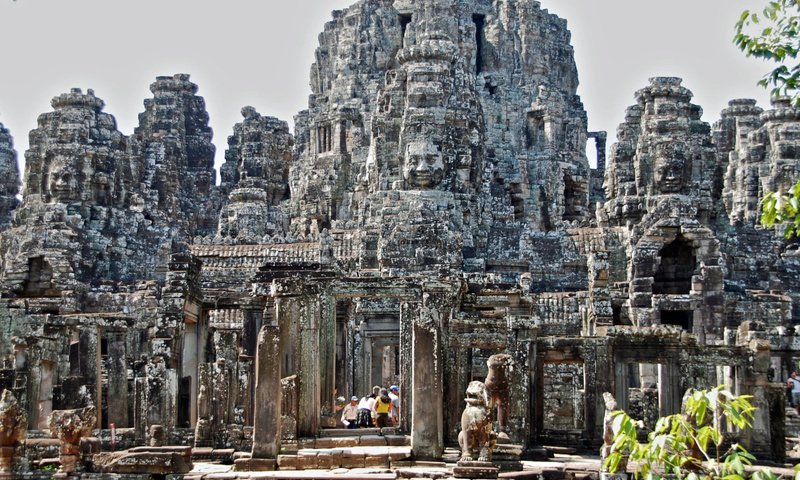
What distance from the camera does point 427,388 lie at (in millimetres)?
24656

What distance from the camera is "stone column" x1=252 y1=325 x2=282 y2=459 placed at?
24.3m

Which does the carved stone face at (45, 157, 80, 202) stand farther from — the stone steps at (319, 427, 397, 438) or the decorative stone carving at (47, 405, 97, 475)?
the decorative stone carving at (47, 405, 97, 475)

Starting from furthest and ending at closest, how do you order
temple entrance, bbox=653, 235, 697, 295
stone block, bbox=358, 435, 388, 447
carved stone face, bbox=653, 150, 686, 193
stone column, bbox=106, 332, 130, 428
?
carved stone face, bbox=653, 150, 686, 193, temple entrance, bbox=653, 235, 697, 295, stone column, bbox=106, 332, 130, 428, stone block, bbox=358, 435, 388, 447

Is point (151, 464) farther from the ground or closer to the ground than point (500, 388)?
closer to the ground

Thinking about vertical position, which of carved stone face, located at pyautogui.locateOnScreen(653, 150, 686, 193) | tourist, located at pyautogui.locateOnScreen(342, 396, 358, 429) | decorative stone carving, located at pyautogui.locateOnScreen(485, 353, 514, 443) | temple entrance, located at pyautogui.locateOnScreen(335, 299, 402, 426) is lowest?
tourist, located at pyautogui.locateOnScreen(342, 396, 358, 429)

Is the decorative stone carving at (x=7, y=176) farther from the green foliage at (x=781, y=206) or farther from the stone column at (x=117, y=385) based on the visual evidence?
the green foliage at (x=781, y=206)

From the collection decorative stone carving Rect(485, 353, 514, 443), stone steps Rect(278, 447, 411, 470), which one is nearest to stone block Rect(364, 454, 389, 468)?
stone steps Rect(278, 447, 411, 470)

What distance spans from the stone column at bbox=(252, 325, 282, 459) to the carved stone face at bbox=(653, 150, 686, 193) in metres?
23.0

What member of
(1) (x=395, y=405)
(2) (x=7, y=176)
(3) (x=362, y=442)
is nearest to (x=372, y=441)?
(3) (x=362, y=442)

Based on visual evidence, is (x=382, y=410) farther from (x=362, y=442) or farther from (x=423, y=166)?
(x=423, y=166)

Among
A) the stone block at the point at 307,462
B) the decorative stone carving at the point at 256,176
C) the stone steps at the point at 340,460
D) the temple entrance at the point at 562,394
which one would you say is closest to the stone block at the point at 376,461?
the stone steps at the point at 340,460

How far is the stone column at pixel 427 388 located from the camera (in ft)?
80.1

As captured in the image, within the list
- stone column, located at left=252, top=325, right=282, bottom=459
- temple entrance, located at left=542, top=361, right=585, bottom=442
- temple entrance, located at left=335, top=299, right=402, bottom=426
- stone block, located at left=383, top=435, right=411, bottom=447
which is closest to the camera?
stone column, located at left=252, top=325, right=282, bottom=459

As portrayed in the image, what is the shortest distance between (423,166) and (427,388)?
2192cm
